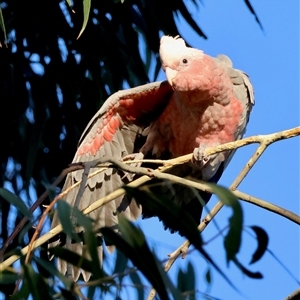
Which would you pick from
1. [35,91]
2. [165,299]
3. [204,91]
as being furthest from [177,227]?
[35,91]

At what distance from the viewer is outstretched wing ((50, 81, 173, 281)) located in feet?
7.06

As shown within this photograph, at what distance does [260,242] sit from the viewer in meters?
1.03

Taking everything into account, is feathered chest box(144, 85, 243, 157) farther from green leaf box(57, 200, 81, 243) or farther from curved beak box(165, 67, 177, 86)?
green leaf box(57, 200, 81, 243)

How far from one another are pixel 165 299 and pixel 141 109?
1264 mm

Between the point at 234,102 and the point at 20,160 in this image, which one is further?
the point at 20,160

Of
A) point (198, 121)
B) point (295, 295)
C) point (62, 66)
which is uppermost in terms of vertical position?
point (62, 66)

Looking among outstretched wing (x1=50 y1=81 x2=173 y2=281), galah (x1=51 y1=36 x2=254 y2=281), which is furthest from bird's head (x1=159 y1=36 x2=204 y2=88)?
outstretched wing (x1=50 y1=81 x2=173 y2=281)

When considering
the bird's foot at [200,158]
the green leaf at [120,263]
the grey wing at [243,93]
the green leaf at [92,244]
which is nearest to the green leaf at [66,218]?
the green leaf at [92,244]

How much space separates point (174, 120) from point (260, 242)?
3.95 ft

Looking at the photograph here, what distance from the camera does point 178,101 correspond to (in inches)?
85.7

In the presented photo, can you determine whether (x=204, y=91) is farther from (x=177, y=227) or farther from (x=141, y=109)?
(x=177, y=227)

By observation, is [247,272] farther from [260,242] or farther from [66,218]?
[66,218]

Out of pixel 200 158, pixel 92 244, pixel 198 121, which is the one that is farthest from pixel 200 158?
pixel 92 244

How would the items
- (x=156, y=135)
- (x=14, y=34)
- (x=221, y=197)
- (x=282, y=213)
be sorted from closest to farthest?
1. (x=221, y=197)
2. (x=282, y=213)
3. (x=156, y=135)
4. (x=14, y=34)
